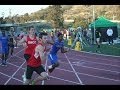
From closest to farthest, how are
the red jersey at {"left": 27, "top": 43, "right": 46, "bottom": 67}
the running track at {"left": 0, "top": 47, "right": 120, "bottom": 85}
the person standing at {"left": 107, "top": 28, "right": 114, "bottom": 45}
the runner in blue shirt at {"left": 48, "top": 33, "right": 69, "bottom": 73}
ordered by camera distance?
the red jersey at {"left": 27, "top": 43, "right": 46, "bottom": 67} < the runner in blue shirt at {"left": 48, "top": 33, "right": 69, "bottom": 73} < the running track at {"left": 0, "top": 47, "right": 120, "bottom": 85} < the person standing at {"left": 107, "top": 28, "right": 114, "bottom": 45}

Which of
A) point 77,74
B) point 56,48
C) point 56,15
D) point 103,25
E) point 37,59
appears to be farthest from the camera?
point 56,15

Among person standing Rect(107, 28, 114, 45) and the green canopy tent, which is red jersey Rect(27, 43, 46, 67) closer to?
person standing Rect(107, 28, 114, 45)

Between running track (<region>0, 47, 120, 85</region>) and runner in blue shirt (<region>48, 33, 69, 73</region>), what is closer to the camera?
runner in blue shirt (<region>48, 33, 69, 73</region>)

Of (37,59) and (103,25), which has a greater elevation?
(103,25)

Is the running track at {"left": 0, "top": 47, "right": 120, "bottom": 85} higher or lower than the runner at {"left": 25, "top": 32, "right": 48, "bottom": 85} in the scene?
lower

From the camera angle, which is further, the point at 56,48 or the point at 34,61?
the point at 56,48

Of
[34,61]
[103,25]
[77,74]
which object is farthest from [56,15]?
[34,61]

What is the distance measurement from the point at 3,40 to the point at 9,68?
3.92ft

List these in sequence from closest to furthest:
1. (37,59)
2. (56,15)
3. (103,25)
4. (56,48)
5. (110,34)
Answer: (37,59) → (56,48) → (103,25) → (110,34) → (56,15)

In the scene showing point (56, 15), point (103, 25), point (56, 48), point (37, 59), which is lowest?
point (37, 59)

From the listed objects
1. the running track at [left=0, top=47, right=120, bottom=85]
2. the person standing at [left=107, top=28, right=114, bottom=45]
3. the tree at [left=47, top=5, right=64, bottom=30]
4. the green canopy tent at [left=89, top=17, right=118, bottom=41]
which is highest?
the tree at [left=47, top=5, right=64, bottom=30]

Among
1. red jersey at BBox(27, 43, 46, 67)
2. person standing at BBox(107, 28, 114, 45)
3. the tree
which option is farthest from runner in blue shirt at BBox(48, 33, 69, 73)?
the tree

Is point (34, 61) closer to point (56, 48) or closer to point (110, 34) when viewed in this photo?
point (56, 48)
